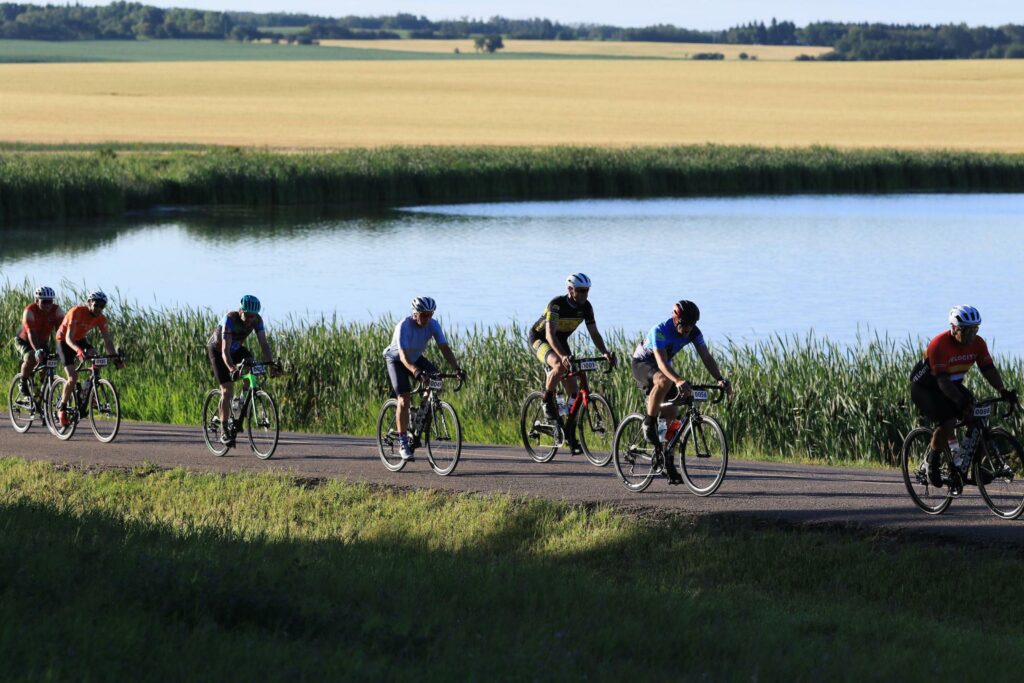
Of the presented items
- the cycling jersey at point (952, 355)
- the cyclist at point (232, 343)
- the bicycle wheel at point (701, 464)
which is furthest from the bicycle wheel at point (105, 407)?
the cycling jersey at point (952, 355)

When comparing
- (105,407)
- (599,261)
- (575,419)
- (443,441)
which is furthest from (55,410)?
(599,261)

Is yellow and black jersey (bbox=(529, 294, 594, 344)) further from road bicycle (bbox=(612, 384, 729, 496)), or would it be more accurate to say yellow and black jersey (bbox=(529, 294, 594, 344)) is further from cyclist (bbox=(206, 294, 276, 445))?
cyclist (bbox=(206, 294, 276, 445))

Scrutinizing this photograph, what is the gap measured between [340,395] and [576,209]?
4199 centimetres

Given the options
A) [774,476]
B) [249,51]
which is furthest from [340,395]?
[249,51]

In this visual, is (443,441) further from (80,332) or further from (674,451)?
(80,332)

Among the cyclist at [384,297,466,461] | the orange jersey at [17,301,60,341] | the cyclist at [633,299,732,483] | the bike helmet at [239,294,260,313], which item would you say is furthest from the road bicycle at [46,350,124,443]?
the cyclist at [633,299,732,483]

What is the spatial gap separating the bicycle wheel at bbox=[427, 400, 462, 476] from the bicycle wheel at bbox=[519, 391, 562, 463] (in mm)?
1048

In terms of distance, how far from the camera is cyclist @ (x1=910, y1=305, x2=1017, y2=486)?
1214 cm

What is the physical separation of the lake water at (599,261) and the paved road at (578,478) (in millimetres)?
12212

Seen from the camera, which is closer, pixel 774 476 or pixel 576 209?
pixel 774 476

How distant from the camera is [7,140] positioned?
8444 cm

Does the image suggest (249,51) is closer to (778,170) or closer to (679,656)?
(778,170)

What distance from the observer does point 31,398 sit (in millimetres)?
19516

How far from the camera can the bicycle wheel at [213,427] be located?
1719cm
